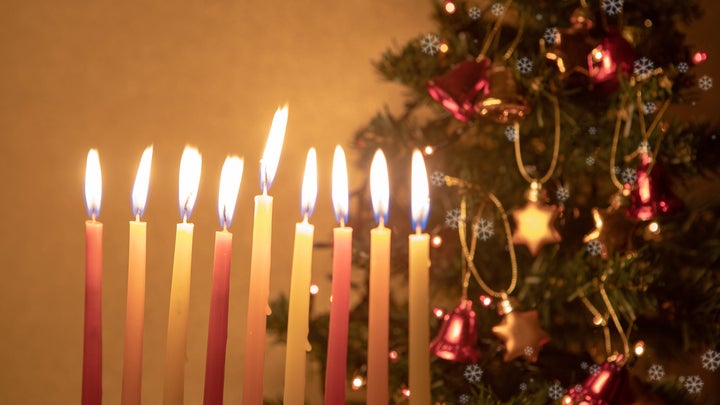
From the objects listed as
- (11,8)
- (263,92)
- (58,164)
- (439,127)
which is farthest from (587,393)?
(11,8)

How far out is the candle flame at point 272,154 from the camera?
1.98ft

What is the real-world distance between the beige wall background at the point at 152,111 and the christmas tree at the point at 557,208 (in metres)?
0.47

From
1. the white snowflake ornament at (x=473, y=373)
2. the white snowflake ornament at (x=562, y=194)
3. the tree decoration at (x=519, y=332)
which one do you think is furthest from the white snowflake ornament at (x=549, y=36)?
the white snowflake ornament at (x=473, y=373)

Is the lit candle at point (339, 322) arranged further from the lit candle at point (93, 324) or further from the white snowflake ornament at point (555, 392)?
the white snowflake ornament at point (555, 392)

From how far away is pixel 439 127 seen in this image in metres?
1.40

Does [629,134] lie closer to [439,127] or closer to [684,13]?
[684,13]

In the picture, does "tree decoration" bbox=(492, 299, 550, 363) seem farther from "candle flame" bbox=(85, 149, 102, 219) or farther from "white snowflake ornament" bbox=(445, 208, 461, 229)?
"candle flame" bbox=(85, 149, 102, 219)

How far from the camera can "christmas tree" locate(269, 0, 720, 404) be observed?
1.15 meters

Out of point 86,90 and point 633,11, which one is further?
point 86,90

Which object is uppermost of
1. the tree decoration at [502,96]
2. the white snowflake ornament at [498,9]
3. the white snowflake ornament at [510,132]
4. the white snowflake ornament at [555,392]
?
the white snowflake ornament at [498,9]

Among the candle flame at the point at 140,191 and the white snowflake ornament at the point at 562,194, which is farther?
the white snowflake ornament at the point at 562,194

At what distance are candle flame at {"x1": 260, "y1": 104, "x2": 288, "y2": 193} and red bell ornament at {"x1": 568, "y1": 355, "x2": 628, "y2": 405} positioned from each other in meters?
0.67

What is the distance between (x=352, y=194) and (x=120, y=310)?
649 mm

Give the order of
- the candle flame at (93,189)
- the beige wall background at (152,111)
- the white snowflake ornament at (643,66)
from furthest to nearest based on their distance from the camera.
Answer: the beige wall background at (152,111) < the white snowflake ornament at (643,66) < the candle flame at (93,189)
